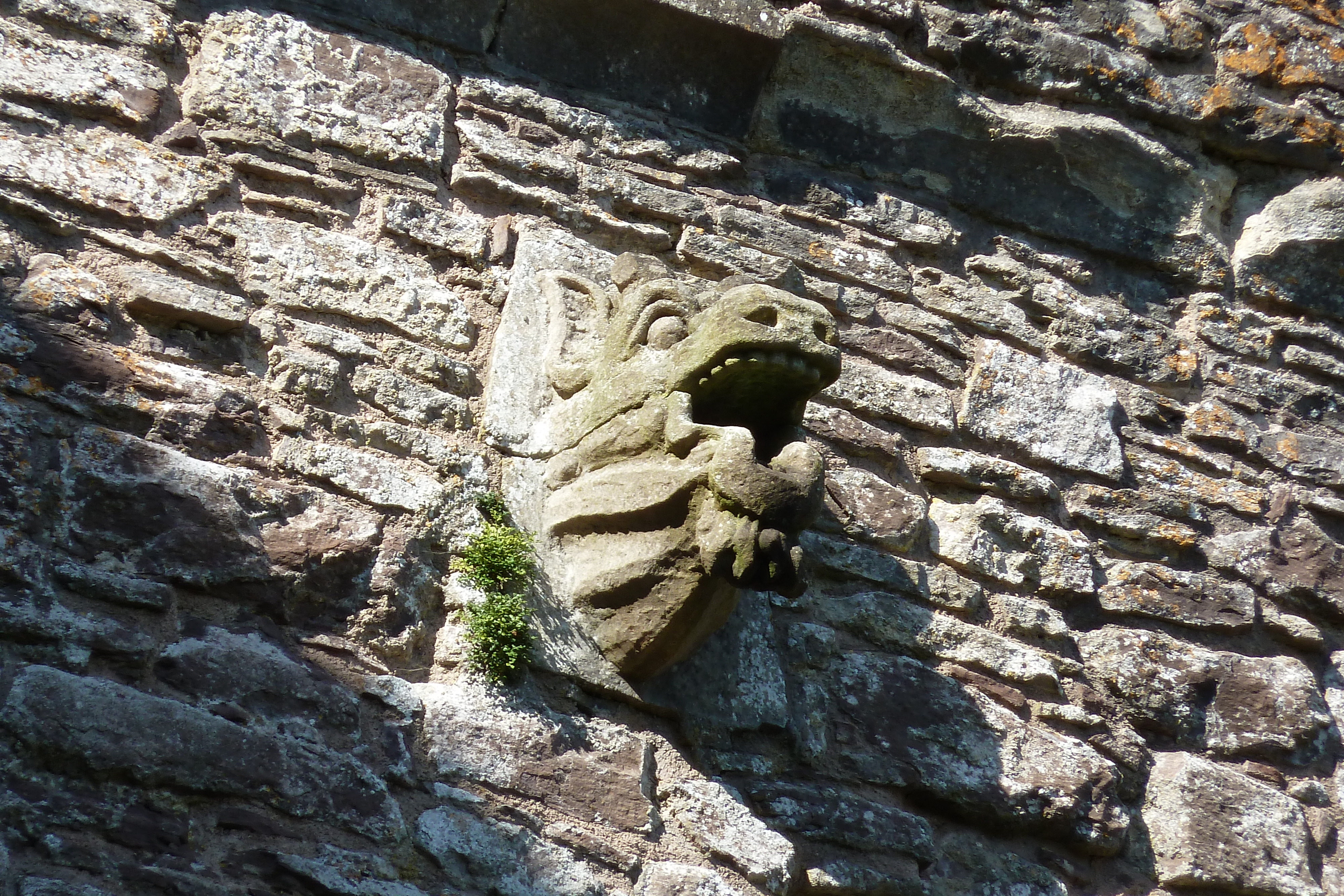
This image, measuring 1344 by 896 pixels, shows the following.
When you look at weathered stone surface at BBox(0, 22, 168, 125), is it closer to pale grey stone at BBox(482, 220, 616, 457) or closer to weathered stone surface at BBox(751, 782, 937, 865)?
pale grey stone at BBox(482, 220, 616, 457)

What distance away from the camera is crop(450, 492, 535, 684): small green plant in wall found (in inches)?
87.8

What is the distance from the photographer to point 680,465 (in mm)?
2205

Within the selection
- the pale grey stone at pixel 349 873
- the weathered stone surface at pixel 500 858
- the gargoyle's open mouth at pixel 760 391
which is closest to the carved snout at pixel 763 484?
the gargoyle's open mouth at pixel 760 391

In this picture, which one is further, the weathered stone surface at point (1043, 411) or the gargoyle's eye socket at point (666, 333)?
the weathered stone surface at point (1043, 411)

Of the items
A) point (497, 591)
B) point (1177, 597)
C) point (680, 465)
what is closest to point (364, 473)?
point (497, 591)

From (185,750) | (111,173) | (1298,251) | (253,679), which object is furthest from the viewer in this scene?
(1298,251)

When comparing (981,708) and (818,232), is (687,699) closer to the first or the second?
(981,708)

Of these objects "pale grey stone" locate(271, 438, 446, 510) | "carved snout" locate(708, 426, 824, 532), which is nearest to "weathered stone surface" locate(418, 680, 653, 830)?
"pale grey stone" locate(271, 438, 446, 510)

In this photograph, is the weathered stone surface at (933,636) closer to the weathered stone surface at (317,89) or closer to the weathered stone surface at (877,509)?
the weathered stone surface at (877,509)

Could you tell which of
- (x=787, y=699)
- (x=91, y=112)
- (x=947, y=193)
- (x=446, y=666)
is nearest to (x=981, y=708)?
(x=787, y=699)

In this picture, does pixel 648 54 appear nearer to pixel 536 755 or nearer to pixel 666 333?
pixel 666 333

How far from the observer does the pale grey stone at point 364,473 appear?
2.32 metres

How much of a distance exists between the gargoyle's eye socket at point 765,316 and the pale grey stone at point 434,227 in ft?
2.47

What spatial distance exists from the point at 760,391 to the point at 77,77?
1460 mm
